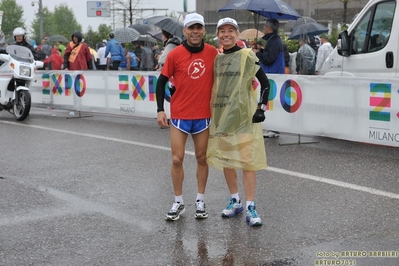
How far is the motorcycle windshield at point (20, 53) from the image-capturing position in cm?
1542

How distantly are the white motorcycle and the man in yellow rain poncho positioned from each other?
937 centimetres

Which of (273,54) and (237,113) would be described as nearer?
(237,113)

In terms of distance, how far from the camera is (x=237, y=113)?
244 inches

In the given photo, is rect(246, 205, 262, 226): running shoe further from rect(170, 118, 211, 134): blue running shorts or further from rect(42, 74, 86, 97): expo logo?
rect(42, 74, 86, 97): expo logo

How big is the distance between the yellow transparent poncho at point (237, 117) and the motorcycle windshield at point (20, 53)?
1002 centimetres

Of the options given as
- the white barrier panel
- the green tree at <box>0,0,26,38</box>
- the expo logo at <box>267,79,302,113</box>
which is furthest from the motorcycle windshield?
the green tree at <box>0,0,26,38</box>

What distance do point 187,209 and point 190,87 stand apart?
4.13 feet

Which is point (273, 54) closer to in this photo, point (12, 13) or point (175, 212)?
point (175, 212)

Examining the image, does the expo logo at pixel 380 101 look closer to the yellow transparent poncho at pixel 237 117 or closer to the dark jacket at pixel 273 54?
the dark jacket at pixel 273 54

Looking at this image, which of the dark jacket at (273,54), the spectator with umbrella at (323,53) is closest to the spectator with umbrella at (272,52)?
the dark jacket at (273,54)

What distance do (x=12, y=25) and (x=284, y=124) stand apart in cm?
9870

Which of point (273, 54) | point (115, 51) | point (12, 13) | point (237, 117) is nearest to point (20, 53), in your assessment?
point (115, 51)

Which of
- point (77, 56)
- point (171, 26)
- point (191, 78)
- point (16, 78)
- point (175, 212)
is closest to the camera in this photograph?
point (191, 78)

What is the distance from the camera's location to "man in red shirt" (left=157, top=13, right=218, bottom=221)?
6.32 metres
